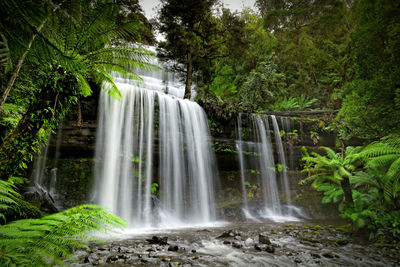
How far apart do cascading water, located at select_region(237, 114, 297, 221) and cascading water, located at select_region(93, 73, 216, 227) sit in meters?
1.67

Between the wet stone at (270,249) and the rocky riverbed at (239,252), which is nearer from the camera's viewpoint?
the rocky riverbed at (239,252)

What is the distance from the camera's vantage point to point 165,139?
24.9ft

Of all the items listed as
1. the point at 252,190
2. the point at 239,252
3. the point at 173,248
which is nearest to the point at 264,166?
the point at 252,190

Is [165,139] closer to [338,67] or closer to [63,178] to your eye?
[63,178]

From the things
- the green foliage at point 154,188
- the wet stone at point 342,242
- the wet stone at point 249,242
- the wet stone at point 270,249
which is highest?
the green foliage at point 154,188

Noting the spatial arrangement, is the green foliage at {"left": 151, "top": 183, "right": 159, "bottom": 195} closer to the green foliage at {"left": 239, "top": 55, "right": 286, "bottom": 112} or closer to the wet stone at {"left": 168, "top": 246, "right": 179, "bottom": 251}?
the wet stone at {"left": 168, "top": 246, "right": 179, "bottom": 251}

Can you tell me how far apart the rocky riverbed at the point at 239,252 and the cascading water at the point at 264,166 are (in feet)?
13.4

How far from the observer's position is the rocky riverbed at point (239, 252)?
8.87ft

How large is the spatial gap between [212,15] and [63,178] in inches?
403

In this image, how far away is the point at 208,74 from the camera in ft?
41.2

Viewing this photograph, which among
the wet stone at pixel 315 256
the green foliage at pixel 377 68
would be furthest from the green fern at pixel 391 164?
the wet stone at pixel 315 256

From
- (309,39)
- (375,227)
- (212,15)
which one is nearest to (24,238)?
(375,227)

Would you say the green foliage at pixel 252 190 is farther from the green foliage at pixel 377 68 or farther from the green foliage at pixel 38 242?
the green foliage at pixel 38 242

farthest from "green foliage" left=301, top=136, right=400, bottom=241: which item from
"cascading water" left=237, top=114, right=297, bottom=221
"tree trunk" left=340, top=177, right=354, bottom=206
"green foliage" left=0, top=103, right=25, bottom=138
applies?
"green foliage" left=0, top=103, right=25, bottom=138
